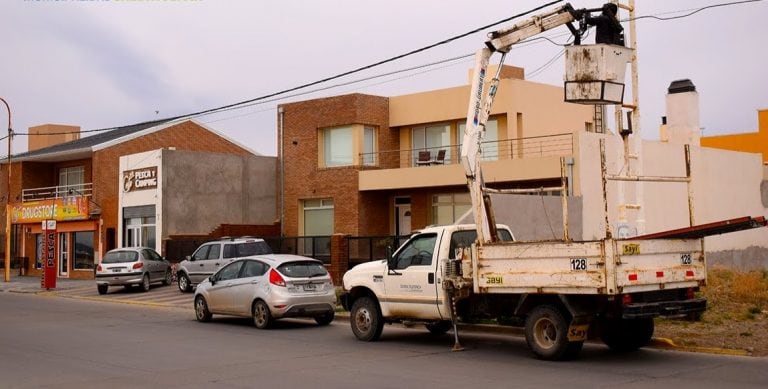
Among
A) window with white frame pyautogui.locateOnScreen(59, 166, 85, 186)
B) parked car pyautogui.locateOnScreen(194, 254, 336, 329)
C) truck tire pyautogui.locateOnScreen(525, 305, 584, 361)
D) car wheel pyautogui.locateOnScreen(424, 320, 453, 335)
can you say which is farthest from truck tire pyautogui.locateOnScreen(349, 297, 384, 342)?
window with white frame pyautogui.locateOnScreen(59, 166, 85, 186)

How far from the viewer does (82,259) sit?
42.7 metres

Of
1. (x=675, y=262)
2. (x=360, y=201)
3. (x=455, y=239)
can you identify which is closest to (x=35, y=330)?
(x=455, y=239)

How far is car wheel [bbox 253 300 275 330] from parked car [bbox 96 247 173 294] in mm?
13429

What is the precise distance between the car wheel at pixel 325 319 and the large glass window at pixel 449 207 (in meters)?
13.8

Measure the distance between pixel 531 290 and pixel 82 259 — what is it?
34878 millimetres

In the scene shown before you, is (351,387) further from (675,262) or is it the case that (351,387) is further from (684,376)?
(675,262)

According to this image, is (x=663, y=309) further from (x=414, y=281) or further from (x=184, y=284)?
(x=184, y=284)

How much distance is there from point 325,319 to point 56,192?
31.4m

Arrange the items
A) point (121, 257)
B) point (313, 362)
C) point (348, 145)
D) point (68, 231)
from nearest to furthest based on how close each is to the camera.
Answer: point (313, 362)
point (121, 257)
point (348, 145)
point (68, 231)

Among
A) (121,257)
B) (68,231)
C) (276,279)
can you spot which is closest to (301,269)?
(276,279)

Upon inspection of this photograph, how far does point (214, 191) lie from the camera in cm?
3822

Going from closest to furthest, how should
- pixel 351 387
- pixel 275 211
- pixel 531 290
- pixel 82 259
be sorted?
pixel 351 387, pixel 531 290, pixel 275 211, pixel 82 259

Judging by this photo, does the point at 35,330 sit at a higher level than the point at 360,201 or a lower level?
lower

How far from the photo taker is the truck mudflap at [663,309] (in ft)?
38.3
